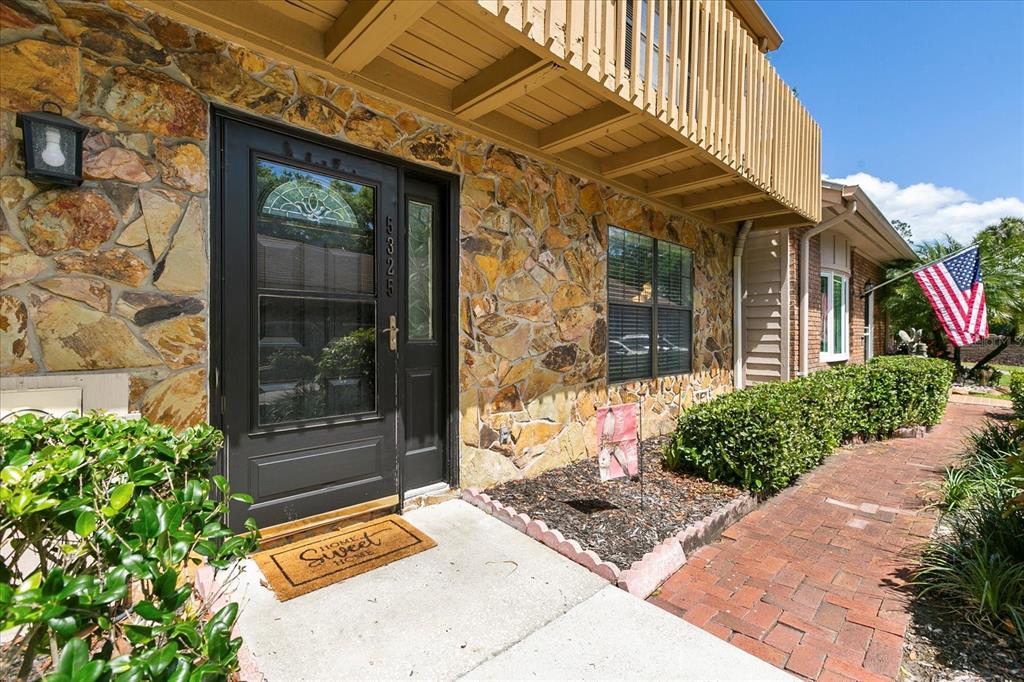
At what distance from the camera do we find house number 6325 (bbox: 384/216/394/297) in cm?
309

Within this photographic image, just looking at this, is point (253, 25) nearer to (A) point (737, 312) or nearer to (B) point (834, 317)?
(A) point (737, 312)

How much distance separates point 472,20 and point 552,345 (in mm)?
2494

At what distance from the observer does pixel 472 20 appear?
2.53 metres

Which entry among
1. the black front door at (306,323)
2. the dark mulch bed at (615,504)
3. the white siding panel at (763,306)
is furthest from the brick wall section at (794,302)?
the black front door at (306,323)

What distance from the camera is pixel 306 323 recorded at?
2.79 metres

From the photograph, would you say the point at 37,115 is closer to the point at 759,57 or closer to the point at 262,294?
the point at 262,294

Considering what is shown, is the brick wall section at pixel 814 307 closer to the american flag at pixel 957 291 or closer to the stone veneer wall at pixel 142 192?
the american flag at pixel 957 291

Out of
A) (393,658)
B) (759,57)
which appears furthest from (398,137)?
(759,57)

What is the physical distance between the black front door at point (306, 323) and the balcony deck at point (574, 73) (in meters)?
0.56

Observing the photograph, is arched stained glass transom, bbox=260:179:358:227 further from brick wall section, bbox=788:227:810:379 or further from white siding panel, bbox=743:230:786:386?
brick wall section, bbox=788:227:810:379

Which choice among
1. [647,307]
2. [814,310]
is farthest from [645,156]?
[814,310]

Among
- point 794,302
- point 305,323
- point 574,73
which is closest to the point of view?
point 574,73

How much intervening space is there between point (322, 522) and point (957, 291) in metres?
9.30

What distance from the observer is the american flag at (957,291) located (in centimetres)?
716
